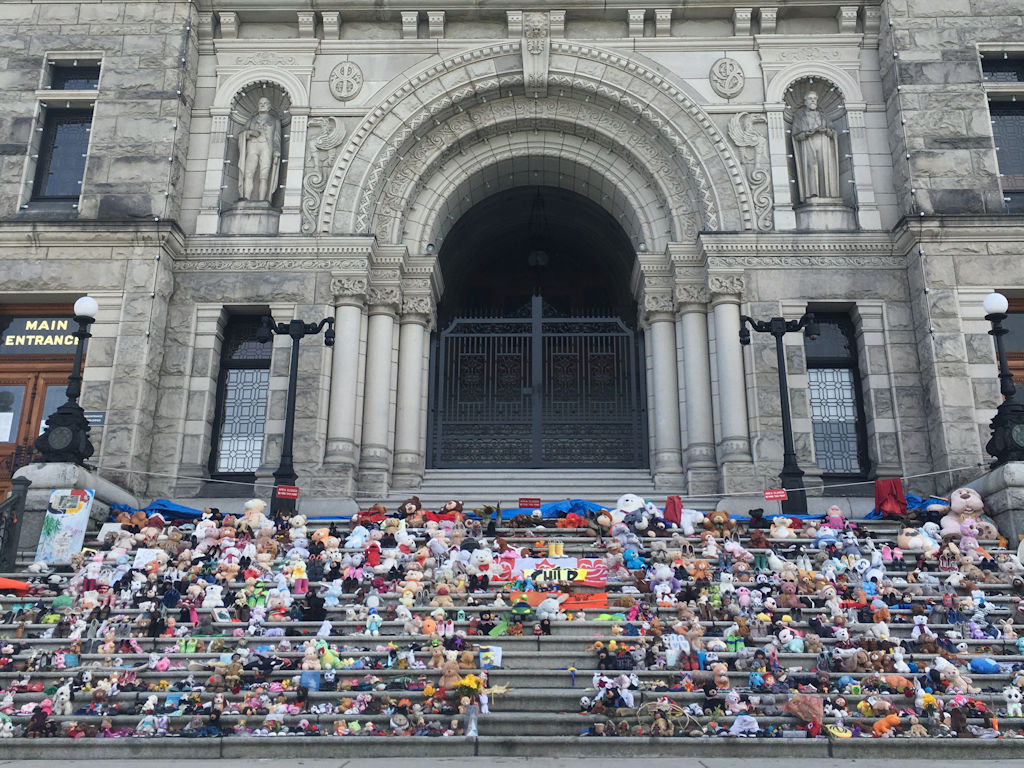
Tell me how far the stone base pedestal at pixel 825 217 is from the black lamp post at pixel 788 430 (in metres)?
3.15

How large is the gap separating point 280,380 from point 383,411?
2.14 metres

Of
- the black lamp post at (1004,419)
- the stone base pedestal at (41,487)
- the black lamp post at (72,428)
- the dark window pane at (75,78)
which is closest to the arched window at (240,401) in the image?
the black lamp post at (72,428)

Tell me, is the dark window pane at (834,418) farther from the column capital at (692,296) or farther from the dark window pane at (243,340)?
the dark window pane at (243,340)

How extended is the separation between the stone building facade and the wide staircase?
4.26m

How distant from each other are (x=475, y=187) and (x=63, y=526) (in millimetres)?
11503

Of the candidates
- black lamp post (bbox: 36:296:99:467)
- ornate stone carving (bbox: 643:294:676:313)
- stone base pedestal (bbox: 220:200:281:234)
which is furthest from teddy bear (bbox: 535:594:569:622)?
stone base pedestal (bbox: 220:200:281:234)

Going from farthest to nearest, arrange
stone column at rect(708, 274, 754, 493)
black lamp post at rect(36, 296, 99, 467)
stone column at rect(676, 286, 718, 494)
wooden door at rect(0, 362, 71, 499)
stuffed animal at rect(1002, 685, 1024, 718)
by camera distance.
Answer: wooden door at rect(0, 362, 71, 499), stone column at rect(676, 286, 718, 494), stone column at rect(708, 274, 754, 493), black lamp post at rect(36, 296, 99, 467), stuffed animal at rect(1002, 685, 1024, 718)

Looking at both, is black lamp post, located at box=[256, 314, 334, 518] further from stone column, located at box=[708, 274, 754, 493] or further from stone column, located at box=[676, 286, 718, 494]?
stone column, located at box=[708, 274, 754, 493]

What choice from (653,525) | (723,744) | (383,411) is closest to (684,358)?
(653,525)

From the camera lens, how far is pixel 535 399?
60.4 ft

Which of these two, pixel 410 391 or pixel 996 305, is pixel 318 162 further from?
pixel 996 305

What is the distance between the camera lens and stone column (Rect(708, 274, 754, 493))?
52.2 feet

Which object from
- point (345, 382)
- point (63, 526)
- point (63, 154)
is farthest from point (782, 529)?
point (63, 154)

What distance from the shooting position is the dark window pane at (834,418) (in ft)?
54.5
